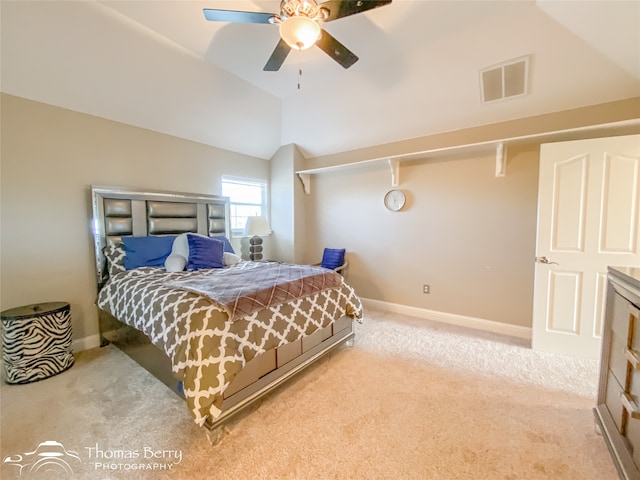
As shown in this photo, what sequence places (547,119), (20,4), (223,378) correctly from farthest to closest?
(547,119), (20,4), (223,378)

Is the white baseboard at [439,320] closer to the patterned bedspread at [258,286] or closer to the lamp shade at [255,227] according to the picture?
the patterned bedspread at [258,286]

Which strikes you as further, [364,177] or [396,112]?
[364,177]

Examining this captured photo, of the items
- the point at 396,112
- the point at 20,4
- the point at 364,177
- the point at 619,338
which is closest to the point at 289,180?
the point at 364,177

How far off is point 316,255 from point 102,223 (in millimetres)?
3037

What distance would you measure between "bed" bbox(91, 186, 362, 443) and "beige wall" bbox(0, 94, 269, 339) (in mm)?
174

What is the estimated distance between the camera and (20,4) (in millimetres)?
2000

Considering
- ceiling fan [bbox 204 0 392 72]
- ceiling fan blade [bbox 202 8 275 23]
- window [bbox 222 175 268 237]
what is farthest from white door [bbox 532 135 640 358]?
window [bbox 222 175 268 237]

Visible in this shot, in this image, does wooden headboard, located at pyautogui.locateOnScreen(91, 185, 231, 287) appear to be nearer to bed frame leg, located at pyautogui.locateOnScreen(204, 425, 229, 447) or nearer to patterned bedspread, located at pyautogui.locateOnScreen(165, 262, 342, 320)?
patterned bedspread, located at pyautogui.locateOnScreen(165, 262, 342, 320)

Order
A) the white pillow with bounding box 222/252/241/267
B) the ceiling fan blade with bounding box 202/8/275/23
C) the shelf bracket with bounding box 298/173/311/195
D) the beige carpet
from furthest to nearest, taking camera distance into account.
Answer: the shelf bracket with bounding box 298/173/311/195 → the white pillow with bounding box 222/252/241/267 → the ceiling fan blade with bounding box 202/8/275/23 → the beige carpet

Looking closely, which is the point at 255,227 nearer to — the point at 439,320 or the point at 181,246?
the point at 181,246

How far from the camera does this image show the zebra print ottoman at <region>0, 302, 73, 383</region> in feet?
7.31

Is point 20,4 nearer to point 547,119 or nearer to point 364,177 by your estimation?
point 364,177

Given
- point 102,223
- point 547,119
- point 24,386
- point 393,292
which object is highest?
point 547,119

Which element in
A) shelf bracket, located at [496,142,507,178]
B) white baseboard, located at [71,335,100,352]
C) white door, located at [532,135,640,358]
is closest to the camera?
white door, located at [532,135,640,358]
